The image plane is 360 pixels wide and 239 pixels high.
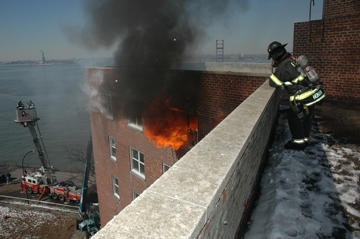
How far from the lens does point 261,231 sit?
2.29 metres

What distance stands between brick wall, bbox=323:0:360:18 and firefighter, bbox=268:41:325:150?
17.5 ft

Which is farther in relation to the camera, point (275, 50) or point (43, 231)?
point (43, 231)

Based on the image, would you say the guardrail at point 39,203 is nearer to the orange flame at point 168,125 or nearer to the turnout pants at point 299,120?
the orange flame at point 168,125

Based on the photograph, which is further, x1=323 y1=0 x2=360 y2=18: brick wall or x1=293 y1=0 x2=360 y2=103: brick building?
x1=323 y1=0 x2=360 y2=18: brick wall

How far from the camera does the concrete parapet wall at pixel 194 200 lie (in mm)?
997

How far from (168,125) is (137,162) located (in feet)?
11.2

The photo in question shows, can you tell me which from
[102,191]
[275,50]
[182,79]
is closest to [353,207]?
[275,50]

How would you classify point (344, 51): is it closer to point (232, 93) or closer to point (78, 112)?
point (232, 93)

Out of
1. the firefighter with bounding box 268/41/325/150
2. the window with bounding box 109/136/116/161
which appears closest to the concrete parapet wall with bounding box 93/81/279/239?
the firefighter with bounding box 268/41/325/150

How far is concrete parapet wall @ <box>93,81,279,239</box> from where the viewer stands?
1.00m

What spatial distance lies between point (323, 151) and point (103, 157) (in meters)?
12.1

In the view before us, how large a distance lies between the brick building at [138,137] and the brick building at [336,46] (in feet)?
8.66

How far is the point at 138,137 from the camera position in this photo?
10.1m

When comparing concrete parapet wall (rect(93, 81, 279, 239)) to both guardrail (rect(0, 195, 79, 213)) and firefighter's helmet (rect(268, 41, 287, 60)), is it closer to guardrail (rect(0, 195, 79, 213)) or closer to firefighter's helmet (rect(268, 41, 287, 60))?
firefighter's helmet (rect(268, 41, 287, 60))
